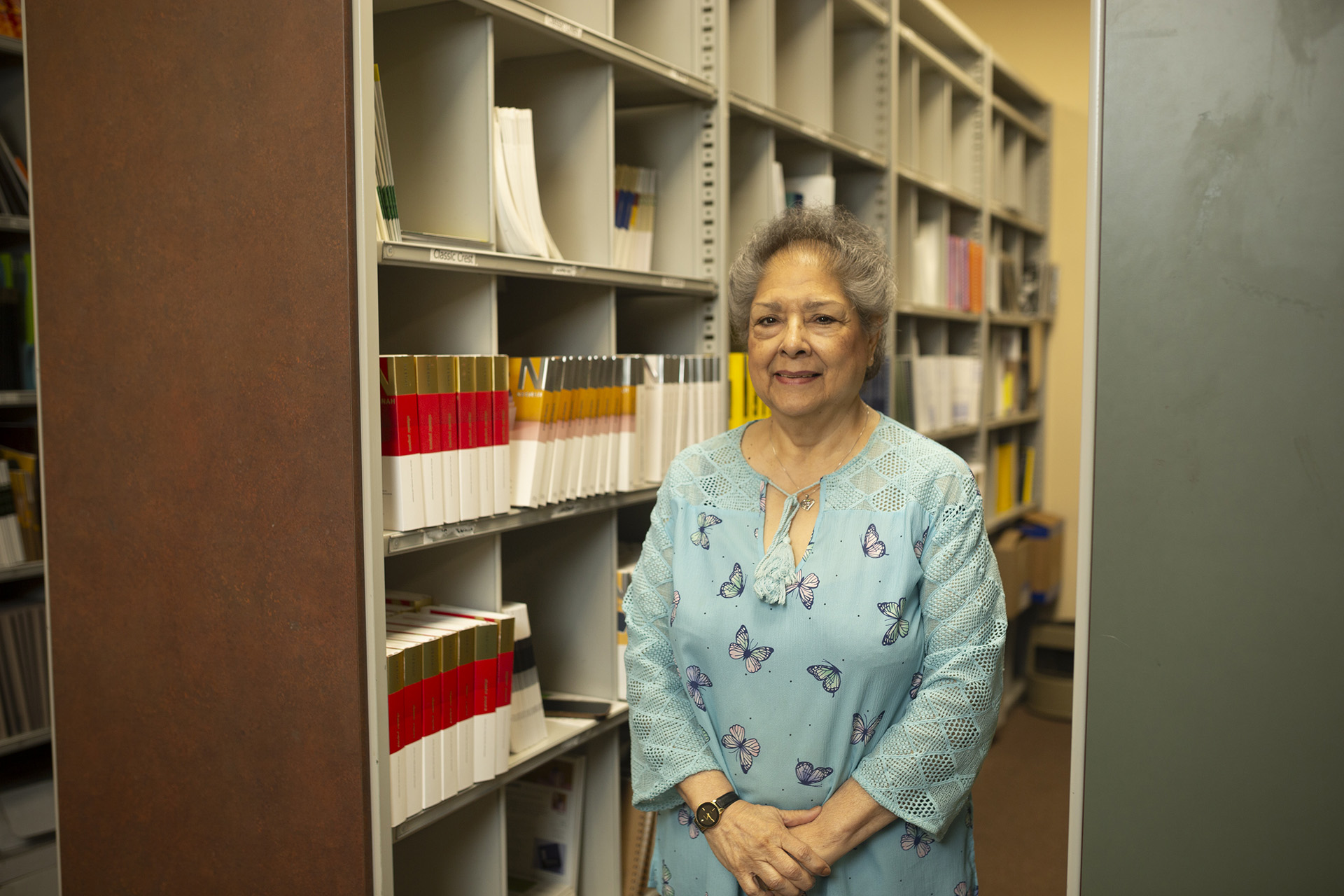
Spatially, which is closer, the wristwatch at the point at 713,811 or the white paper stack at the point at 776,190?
the wristwatch at the point at 713,811

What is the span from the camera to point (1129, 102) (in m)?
1.30

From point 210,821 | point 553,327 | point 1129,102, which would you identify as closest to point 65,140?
point 553,327

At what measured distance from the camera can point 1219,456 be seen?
4.15 ft

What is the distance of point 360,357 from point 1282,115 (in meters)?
1.31

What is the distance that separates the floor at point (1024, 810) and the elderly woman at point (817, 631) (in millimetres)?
1786

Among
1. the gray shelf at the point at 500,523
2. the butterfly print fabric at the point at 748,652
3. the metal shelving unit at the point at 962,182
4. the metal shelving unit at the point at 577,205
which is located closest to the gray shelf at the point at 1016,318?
the metal shelving unit at the point at 962,182

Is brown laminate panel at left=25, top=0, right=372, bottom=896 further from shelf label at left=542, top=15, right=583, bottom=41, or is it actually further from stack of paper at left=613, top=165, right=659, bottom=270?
stack of paper at left=613, top=165, right=659, bottom=270

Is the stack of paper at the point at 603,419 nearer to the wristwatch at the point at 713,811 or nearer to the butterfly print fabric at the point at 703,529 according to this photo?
the butterfly print fabric at the point at 703,529

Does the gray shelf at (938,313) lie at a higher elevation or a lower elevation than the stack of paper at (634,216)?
lower

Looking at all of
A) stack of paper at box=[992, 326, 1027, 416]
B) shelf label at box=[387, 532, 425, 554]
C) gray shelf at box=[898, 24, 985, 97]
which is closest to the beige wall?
stack of paper at box=[992, 326, 1027, 416]

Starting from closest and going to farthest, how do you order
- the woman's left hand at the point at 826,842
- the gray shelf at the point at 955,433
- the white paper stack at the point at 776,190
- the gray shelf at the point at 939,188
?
the woman's left hand at the point at 826,842 < the white paper stack at the point at 776,190 < the gray shelf at the point at 939,188 < the gray shelf at the point at 955,433

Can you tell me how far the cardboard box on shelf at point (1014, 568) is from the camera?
4.44m

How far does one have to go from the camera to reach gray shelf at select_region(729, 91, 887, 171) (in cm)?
261

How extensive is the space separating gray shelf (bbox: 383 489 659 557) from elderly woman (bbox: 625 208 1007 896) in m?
0.35
